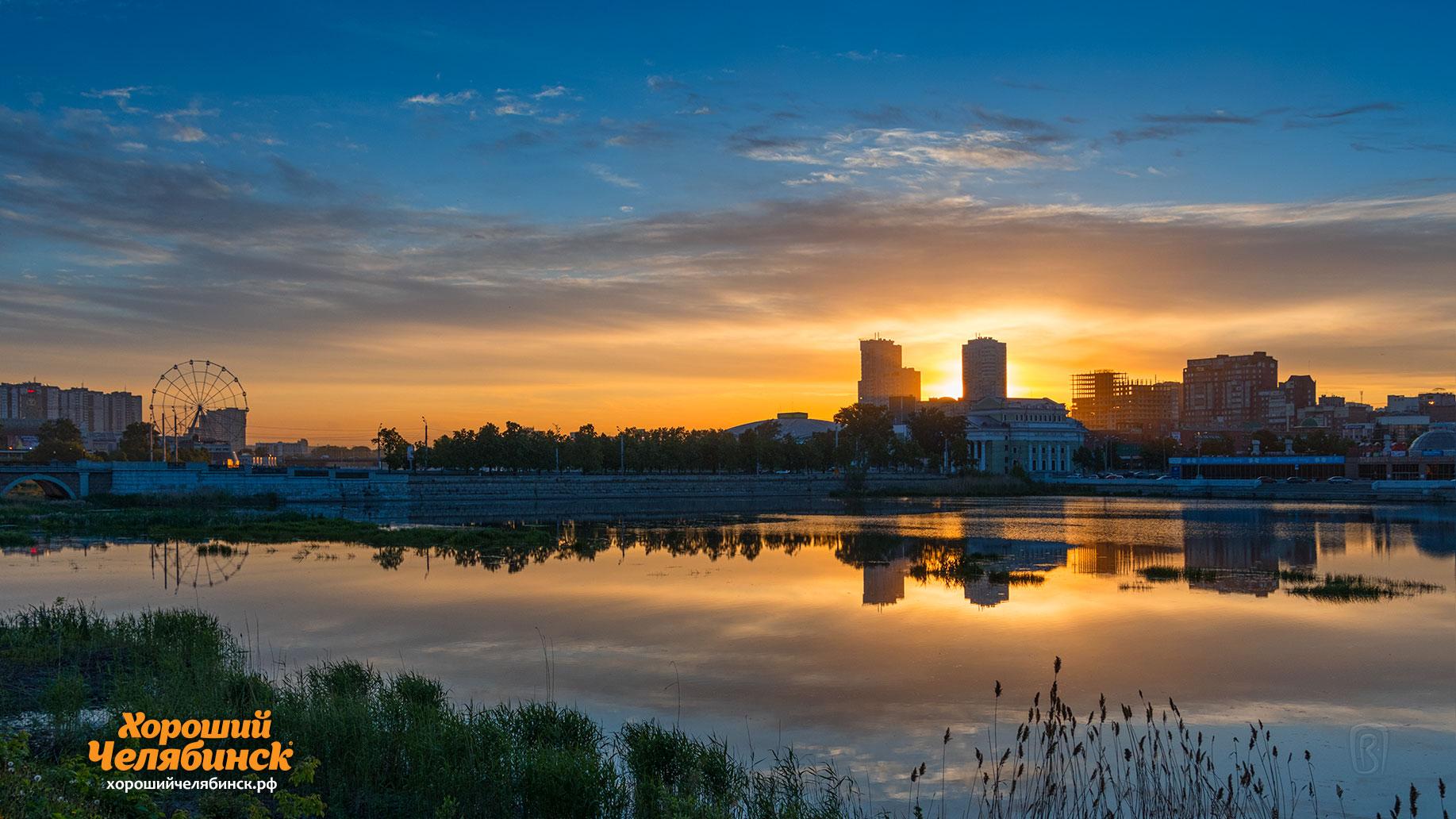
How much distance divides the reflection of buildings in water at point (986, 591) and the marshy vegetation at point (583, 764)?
15.3 metres

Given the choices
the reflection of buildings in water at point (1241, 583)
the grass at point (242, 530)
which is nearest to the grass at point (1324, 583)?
the reflection of buildings in water at point (1241, 583)

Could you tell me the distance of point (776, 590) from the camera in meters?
38.4

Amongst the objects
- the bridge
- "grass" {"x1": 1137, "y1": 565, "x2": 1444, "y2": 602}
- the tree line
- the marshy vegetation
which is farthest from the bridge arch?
"grass" {"x1": 1137, "y1": 565, "x2": 1444, "y2": 602}

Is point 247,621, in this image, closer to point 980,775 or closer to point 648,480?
point 980,775

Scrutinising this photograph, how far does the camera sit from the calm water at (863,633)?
18594 millimetres

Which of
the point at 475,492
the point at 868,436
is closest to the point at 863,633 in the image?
the point at 475,492

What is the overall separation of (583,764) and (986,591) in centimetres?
2633

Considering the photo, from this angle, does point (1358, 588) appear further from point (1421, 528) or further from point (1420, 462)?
point (1420, 462)

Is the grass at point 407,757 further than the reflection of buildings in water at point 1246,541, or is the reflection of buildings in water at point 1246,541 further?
the reflection of buildings in water at point 1246,541

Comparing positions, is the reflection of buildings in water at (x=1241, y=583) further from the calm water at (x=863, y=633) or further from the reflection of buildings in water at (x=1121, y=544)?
the reflection of buildings in water at (x=1121, y=544)

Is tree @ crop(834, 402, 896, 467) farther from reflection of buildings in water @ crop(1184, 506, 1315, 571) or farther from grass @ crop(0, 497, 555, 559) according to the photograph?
grass @ crop(0, 497, 555, 559)

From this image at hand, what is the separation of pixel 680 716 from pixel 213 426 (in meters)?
176

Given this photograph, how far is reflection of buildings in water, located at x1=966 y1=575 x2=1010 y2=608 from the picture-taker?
114ft

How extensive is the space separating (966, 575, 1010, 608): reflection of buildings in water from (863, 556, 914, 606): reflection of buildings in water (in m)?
2.40
